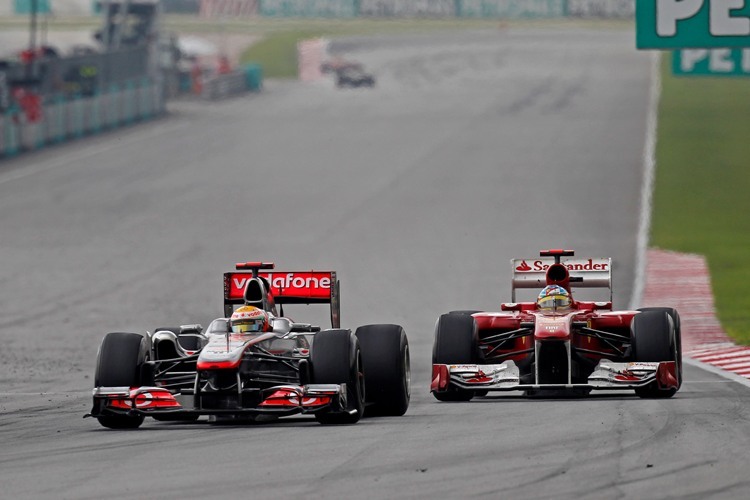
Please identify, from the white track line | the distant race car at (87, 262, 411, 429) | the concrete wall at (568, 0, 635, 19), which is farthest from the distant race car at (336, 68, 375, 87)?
the distant race car at (87, 262, 411, 429)

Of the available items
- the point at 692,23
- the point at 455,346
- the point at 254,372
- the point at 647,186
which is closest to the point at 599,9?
the point at 647,186

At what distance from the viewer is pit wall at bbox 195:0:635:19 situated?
10225 centimetres

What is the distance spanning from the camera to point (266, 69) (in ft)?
317

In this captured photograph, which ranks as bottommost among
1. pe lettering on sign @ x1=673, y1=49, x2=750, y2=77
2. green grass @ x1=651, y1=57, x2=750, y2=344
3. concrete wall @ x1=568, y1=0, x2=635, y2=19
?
green grass @ x1=651, y1=57, x2=750, y2=344

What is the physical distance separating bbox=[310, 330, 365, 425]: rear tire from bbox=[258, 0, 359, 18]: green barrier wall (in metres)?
88.1

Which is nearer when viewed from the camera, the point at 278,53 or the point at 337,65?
the point at 337,65

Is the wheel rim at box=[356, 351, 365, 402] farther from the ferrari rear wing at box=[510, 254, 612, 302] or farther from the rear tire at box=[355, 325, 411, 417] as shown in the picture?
the ferrari rear wing at box=[510, 254, 612, 302]

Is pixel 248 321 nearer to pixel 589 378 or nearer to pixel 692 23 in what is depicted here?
pixel 589 378

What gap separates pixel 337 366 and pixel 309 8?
3611 inches

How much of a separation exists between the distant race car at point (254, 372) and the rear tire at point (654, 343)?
8.67 feet

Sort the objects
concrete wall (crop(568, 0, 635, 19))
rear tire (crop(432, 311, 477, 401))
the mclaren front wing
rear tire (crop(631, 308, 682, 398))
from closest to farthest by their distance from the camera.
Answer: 1. the mclaren front wing
2. rear tire (crop(631, 308, 682, 398))
3. rear tire (crop(432, 311, 477, 401))
4. concrete wall (crop(568, 0, 635, 19))

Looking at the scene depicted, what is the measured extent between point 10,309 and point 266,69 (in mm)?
67663

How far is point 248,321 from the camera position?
15.6 metres

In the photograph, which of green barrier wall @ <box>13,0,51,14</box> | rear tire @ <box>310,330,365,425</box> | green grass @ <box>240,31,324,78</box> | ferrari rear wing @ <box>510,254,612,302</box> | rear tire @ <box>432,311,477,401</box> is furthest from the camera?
green barrier wall @ <box>13,0,51,14</box>
